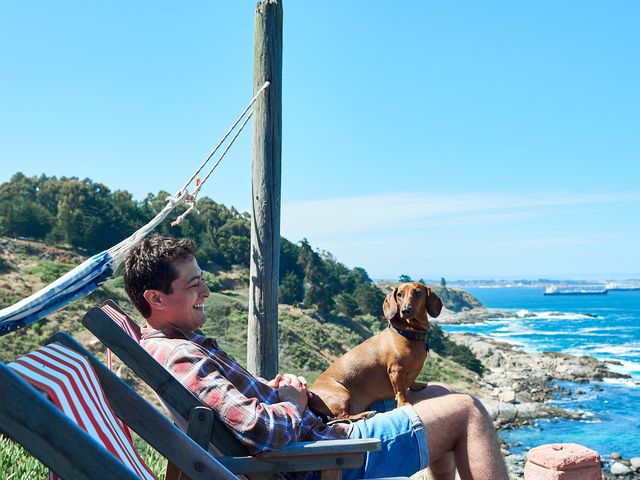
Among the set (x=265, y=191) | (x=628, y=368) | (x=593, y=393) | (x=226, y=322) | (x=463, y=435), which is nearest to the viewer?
(x=463, y=435)

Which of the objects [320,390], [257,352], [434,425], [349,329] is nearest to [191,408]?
[434,425]

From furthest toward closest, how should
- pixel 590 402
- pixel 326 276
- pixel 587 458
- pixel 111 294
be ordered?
pixel 326 276, pixel 590 402, pixel 111 294, pixel 587 458

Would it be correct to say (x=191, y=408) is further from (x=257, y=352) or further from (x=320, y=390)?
(x=257, y=352)

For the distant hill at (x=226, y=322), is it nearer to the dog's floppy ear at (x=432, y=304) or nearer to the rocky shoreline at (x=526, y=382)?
the rocky shoreline at (x=526, y=382)

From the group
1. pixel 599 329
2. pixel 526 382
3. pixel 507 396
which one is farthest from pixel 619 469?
pixel 599 329

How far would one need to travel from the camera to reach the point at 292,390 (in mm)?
2490

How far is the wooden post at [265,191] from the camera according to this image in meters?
4.16

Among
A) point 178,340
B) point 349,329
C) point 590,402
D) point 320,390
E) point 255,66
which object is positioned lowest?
point 590,402

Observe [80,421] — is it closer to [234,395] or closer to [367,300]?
[234,395]

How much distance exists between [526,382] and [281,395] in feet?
98.0

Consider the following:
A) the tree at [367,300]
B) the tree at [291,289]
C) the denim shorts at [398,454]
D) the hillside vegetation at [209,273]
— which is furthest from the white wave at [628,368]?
the denim shorts at [398,454]

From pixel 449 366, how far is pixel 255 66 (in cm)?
2608

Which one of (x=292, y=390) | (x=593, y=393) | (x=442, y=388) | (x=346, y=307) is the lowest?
(x=593, y=393)

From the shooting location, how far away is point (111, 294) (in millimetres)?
17312
